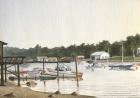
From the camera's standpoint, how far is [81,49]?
8195 mm

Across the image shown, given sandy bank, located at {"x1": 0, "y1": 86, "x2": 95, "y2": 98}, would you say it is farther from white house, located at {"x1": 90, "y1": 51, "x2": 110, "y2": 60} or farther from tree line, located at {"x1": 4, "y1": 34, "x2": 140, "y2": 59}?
white house, located at {"x1": 90, "y1": 51, "x2": 110, "y2": 60}

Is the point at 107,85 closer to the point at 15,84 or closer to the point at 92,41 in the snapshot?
the point at 92,41

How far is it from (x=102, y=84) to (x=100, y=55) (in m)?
0.45

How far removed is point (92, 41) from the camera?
820 cm

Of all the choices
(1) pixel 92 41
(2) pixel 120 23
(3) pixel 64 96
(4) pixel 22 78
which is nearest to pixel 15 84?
(4) pixel 22 78

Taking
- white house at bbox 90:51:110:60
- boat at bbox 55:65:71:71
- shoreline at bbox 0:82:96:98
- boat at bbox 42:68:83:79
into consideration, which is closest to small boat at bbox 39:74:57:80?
boat at bbox 42:68:83:79

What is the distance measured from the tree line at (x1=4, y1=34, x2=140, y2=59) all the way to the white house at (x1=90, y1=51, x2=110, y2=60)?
6 cm

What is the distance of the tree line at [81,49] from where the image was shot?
8.16 meters

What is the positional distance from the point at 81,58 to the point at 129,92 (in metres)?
0.91

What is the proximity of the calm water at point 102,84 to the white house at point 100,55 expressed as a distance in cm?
18

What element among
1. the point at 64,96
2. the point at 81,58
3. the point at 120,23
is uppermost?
the point at 120,23

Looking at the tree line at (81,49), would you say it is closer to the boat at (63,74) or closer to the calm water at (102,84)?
the calm water at (102,84)

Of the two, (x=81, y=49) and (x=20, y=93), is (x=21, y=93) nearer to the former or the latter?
(x=20, y=93)

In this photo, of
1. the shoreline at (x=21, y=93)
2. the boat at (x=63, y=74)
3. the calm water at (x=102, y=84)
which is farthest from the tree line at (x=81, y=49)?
the shoreline at (x=21, y=93)
